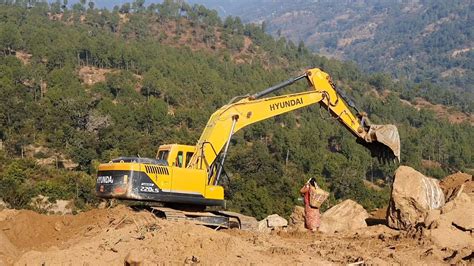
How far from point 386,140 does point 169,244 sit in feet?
31.3

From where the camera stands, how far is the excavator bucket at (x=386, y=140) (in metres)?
18.5

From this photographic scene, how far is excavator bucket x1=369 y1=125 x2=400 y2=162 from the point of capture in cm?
1852

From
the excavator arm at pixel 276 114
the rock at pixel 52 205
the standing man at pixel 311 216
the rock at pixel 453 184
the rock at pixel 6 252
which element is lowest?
the rock at pixel 52 205

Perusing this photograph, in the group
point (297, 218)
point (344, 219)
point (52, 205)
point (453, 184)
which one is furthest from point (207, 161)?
point (52, 205)

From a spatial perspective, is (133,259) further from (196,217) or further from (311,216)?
(311,216)

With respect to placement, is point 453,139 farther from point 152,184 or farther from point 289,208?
point 152,184

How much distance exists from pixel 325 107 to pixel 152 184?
676 centimetres

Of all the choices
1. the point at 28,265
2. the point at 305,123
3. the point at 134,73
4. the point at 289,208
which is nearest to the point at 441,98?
the point at 305,123

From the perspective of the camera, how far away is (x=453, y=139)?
116 m

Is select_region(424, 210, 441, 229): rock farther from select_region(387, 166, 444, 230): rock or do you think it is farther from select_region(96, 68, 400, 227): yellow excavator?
select_region(96, 68, 400, 227): yellow excavator

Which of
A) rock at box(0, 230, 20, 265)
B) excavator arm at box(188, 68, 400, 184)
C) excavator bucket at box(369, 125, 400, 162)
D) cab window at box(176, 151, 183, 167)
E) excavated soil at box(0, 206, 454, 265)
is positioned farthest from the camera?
excavator bucket at box(369, 125, 400, 162)

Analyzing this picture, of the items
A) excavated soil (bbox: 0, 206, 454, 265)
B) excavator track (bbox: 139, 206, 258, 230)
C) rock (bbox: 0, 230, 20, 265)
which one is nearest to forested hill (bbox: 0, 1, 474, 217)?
excavator track (bbox: 139, 206, 258, 230)

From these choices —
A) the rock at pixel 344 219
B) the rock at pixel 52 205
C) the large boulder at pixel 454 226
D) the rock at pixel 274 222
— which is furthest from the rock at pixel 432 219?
the rock at pixel 52 205

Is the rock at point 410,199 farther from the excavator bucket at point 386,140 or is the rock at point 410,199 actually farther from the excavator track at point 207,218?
the excavator track at point 207,218
